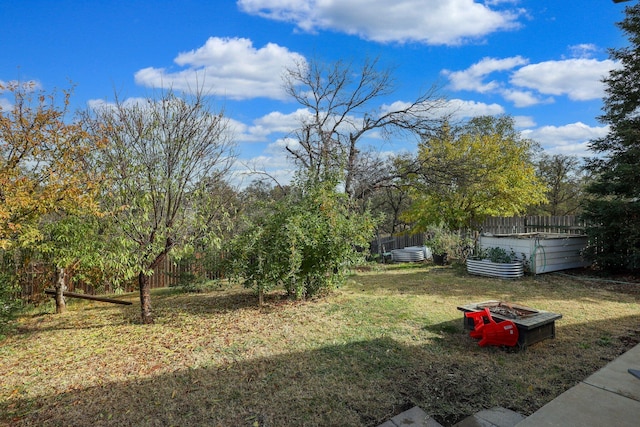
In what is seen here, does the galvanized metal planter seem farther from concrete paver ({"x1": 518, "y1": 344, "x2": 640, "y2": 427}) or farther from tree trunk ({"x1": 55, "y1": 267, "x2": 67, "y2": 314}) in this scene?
tree trunk ({"x1": 55, "y1": 267, "x2": 67, "y2": 314})

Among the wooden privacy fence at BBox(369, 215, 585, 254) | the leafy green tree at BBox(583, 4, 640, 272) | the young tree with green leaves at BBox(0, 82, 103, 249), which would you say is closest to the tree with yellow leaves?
the young tree with green leaves at BBox(0, 82, 103, 249)

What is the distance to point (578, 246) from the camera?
8.87 metres

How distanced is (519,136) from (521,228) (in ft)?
26.9

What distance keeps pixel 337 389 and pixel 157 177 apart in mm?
3443

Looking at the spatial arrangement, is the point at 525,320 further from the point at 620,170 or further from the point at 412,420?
the point at 620,170

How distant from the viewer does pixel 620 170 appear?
7863 millimetres

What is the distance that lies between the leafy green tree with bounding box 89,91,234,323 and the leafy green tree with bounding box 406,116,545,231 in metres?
7.37

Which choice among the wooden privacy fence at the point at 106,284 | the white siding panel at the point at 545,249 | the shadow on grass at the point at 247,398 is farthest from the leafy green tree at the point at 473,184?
the shadow on grass at the point at 247,398

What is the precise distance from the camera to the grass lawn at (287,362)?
8.66 feet

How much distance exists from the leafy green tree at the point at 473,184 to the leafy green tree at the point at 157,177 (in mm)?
7374

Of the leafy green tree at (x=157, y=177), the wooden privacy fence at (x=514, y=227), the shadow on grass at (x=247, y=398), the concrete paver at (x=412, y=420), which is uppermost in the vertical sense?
the leafy green tree at (x=157, y=177)

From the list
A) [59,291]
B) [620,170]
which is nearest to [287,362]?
[59,291]

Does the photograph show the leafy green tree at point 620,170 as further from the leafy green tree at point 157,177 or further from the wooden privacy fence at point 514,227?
the leafy green tree at point 157,177

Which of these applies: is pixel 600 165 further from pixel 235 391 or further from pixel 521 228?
pixel 235 391
